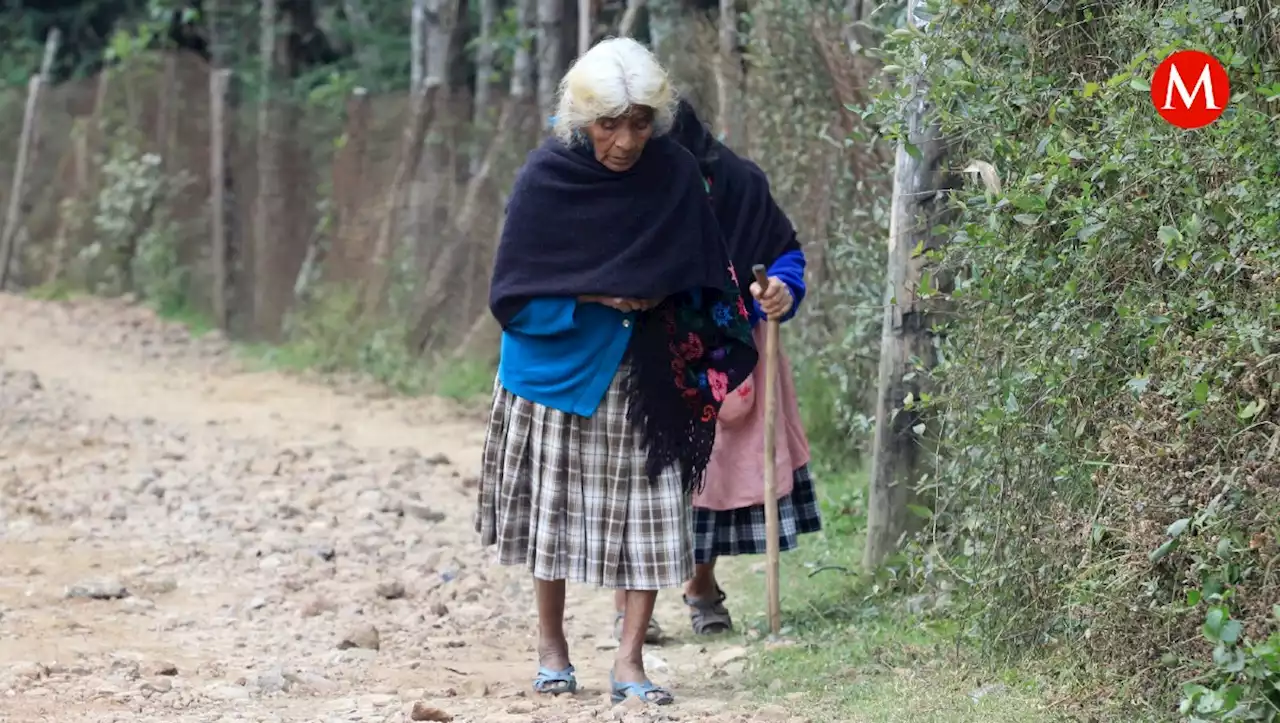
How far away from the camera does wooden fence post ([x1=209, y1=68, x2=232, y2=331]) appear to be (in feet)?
50.0

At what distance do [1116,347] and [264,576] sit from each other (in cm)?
386

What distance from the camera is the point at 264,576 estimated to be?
281 inches

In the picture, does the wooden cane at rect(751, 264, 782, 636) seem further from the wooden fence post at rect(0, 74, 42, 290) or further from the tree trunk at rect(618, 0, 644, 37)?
the wooden fence post at rect(0, 74, 42, 290)

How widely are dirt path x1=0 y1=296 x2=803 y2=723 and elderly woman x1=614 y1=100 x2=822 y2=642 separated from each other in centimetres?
32

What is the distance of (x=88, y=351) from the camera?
46.9 ft

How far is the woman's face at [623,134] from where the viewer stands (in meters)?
4.97

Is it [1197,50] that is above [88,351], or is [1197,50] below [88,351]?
above

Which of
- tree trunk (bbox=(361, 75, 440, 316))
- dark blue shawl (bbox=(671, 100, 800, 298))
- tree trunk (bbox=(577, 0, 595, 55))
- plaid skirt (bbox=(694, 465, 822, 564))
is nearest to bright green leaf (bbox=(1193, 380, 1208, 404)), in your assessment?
dark blue shawl (bbox=(671, 100, 800, 298))

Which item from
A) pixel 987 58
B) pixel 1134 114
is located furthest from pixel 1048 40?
pixel 1134 114

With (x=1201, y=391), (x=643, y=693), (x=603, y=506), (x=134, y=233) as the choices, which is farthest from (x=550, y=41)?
(x=1201, y=391)

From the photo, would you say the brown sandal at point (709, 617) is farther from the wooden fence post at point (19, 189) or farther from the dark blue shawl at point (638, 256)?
the wooden fence post at point (19, 189)

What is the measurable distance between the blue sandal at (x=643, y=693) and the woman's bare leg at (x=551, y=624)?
23 cm

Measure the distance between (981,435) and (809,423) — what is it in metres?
3.84

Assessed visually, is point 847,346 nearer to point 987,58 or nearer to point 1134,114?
point 987,58
